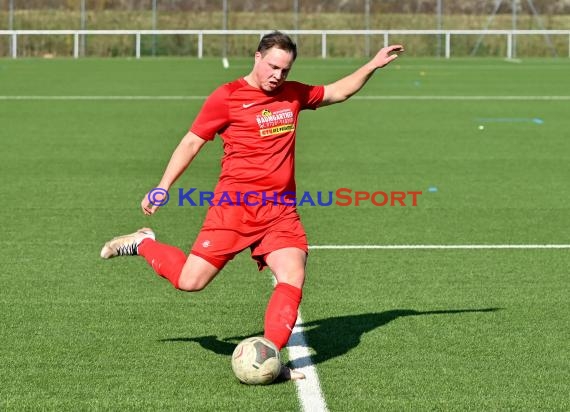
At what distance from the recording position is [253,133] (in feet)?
23.9

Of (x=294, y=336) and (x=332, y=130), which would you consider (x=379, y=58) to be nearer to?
(x=294, y=336)

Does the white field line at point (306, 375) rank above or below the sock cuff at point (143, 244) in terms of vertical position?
below

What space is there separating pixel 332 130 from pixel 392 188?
20.1ft

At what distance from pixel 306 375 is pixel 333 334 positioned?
3.33 feet

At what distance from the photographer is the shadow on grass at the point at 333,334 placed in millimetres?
7383

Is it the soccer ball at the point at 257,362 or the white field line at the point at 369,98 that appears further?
the white field line at the point at 369,98

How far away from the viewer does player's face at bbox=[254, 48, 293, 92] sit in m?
6.96

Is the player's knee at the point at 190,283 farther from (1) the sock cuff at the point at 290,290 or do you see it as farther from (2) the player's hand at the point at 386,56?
(2) the player's hand at the point at 386,56

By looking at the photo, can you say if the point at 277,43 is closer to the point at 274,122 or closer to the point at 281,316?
the point at 274,122

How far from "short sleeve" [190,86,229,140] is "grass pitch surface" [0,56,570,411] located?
127 centimetres

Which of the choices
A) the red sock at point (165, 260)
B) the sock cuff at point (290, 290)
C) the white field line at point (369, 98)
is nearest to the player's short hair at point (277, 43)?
the sock cuff at point (290, 290)

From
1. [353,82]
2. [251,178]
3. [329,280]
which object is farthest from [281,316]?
[329,280]

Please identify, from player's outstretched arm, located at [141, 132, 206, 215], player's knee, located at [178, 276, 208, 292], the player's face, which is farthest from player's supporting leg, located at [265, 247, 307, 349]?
the player's face

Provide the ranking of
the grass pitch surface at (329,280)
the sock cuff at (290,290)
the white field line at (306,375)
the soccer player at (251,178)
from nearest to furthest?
the white field line at (306,375) < the grass pitch surface at (329,280) < the sock cuff at (290,290) < the soccer player at (251,178)
